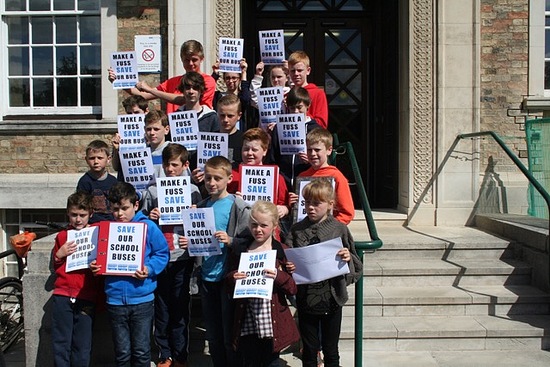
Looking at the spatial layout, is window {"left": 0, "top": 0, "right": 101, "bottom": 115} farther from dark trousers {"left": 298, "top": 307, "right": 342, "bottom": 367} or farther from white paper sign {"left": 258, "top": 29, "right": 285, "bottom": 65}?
dark trousers {"left": 298, "top": 307, "right": 342, "bottom": 367}

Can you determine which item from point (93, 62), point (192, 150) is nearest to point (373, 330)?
point (192, 150)

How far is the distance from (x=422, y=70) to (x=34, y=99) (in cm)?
625

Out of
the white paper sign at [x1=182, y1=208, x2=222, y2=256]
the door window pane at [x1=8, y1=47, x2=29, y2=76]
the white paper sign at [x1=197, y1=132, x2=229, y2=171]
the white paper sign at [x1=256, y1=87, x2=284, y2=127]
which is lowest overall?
the white paper sign at [x1=182, y1=208, x2=222, y2=256]

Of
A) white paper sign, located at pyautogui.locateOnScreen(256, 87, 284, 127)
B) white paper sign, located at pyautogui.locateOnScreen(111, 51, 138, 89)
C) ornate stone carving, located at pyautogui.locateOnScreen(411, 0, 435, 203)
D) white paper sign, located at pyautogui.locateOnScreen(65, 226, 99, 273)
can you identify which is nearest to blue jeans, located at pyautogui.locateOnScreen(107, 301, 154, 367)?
white paper sign, located at pyautogui.locateOnScreen(65, 226, 99, 273)

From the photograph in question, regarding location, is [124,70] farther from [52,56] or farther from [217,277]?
[52,56]

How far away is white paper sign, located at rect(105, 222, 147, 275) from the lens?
4316mm

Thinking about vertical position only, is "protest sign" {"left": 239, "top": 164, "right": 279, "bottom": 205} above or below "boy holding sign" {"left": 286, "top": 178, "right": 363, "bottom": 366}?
above

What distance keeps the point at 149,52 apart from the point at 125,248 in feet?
16.9

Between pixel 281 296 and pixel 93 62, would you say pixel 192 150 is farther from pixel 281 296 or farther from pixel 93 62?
pixel 93 62

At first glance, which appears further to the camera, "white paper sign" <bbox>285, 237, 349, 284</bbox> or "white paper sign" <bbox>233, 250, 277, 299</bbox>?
"white paper sign" <bbox>285, 237, 349, 284</bbox>

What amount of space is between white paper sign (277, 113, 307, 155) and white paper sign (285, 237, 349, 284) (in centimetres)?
126

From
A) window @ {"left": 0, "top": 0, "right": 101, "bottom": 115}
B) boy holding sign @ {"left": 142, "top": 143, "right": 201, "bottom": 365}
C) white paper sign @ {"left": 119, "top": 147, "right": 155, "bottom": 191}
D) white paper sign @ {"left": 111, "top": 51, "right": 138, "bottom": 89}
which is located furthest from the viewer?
window @ {"left": 0, "top": 0, "right": 101, "bottom": 115}

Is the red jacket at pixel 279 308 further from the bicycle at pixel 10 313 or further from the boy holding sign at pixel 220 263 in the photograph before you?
the bicycle at pixel 10 313

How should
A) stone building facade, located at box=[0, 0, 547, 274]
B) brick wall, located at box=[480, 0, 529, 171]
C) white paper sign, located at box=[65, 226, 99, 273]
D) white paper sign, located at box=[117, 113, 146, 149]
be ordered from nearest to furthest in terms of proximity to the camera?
white paper sign, located at box=[65, 226, 99, 273]
white paper sign, located at box=[117, 113, 146, 149]
stone building facade, located at box=[0, 0, 547, 274]
brick wall, located at box=[480, 0, 529, 171]
